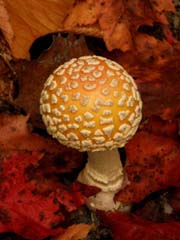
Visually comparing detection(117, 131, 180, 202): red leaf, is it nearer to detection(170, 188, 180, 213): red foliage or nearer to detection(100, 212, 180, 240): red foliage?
detection(170, 188, 180, 213): red foliage

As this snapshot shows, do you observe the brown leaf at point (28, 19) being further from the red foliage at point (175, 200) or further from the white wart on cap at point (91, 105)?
the red foliage at point (175, 200)

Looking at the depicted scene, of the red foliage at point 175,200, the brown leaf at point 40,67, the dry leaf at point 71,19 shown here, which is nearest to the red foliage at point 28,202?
the brown leaf at point 40,67

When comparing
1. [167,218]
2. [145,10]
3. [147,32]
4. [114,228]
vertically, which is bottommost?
[167,218]

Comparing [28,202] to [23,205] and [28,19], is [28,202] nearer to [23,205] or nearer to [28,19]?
[23,205]

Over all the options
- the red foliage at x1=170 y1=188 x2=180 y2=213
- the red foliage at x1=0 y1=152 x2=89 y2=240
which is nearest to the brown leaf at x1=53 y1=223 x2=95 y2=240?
the red foliage at x1=0 y1=152 x2=89 y2=240

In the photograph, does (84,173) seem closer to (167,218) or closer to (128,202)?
(128,202)

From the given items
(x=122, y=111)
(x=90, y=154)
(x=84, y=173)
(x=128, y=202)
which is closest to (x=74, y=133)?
(x=122, y=111)
